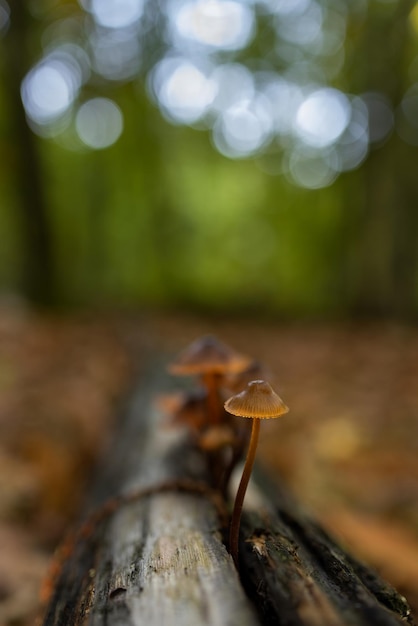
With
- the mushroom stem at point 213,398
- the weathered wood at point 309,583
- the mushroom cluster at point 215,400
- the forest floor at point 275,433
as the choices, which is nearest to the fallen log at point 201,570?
the weathered wood at point 309,583

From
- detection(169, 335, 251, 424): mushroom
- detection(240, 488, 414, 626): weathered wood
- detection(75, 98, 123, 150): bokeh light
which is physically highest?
detection(75, 98, 123, 150): bokeh light

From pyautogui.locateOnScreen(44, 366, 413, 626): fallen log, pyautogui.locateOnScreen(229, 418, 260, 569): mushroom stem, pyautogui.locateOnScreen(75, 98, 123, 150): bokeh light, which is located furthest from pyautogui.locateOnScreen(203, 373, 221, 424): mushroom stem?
pyautogui.locateOnScreen(75, 98, 123, 150): bokeh light

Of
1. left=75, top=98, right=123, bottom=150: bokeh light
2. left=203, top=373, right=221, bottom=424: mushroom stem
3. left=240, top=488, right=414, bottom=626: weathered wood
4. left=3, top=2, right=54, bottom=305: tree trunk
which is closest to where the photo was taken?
left=240, top=488, right=414, bottom=626: weathered wood

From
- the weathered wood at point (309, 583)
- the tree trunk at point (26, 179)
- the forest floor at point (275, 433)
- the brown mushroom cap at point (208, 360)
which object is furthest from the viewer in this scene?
the tree trunk at point (26, 179)

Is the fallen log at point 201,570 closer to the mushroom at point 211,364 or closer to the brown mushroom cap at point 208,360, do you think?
the mushroom at point 211,364

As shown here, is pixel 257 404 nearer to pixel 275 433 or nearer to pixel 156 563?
pixel 156 563

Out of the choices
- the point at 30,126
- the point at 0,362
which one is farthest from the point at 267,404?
the point at 30,126

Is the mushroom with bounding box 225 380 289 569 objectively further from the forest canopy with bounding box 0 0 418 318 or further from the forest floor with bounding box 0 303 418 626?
the forest canopy with bounding box 0 0 418 318
